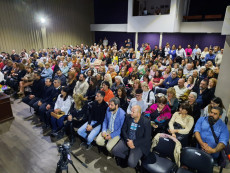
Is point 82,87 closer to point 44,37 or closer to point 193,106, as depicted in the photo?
point 193,106

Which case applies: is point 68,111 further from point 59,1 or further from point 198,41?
point 59,1

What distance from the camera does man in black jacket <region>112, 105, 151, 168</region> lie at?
2.42 meters

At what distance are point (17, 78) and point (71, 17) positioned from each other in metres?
10.2

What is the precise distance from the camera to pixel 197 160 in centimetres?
211

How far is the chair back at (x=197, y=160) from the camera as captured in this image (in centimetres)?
204

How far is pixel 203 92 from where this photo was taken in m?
3.65

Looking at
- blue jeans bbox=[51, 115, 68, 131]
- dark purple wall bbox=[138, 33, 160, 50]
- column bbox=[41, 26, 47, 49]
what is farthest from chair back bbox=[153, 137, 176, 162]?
column bbox=[41, 26, 47, 49]

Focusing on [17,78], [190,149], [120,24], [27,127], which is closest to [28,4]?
[120,24]

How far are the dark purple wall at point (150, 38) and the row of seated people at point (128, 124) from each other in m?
9.02

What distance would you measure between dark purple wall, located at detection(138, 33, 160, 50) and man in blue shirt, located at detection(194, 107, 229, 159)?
31.8 feet

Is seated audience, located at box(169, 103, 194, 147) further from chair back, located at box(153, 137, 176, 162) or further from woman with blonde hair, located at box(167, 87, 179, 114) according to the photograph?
woman with blonde hair, located at box(167, 87, 179, 114)

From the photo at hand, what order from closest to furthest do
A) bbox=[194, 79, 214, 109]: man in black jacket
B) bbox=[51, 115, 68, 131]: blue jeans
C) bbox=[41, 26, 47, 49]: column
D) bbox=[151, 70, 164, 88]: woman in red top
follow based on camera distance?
bbox=[51, 115, 68, 131]: blue jeans < bbox=[194, 79, 214, 109]: man in black jacket < bbox=[151, 70, 164, 88]: woman in red top < bbox=[41, 26, 47, 49]: column

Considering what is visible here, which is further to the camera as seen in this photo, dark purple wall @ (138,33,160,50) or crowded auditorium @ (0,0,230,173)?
dark purple wall @ (138,33,160,50)

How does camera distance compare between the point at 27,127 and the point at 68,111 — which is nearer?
the point at 68,111
